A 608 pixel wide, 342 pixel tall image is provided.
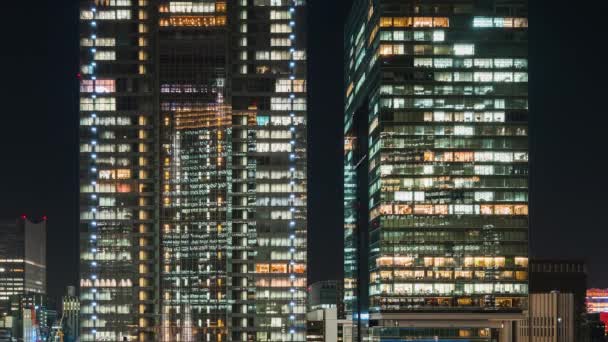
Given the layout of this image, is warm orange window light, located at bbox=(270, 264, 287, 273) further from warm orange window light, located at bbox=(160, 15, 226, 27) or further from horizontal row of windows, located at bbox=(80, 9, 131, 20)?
horizontal row of windows, located at bbox=(80, 9, 131, 20)

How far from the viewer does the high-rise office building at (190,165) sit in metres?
192

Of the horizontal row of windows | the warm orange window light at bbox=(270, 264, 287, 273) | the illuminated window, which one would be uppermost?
the horizontal row of windows

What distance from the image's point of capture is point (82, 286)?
192750mm

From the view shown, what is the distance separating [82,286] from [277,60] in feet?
180

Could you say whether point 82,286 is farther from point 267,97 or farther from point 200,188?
point 267,97

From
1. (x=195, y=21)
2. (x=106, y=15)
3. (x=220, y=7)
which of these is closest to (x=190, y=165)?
(x=195, y=21)

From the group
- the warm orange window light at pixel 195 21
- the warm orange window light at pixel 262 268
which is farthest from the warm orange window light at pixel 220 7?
the warm orange window light at pixel 262 268

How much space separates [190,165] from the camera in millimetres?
197375

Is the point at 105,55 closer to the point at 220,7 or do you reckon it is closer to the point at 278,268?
the point at 220,7

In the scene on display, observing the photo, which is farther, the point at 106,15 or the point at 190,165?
the point at 190,165

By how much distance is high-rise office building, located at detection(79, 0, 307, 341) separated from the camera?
192375mm

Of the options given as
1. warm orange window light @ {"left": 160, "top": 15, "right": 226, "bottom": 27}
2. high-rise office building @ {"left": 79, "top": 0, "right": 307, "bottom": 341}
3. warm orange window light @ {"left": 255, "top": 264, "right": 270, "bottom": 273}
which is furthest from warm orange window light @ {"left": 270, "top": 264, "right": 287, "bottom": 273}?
warm orange window light @ {"left": 160, "top": 15, "right": 226, "bottom": 27}

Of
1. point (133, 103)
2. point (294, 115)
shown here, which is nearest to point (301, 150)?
point (294, 115)

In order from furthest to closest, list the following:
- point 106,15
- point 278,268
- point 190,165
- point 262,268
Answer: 1. point 190,165
2. point 106,15
3. point 262,268
4. point 278,268
